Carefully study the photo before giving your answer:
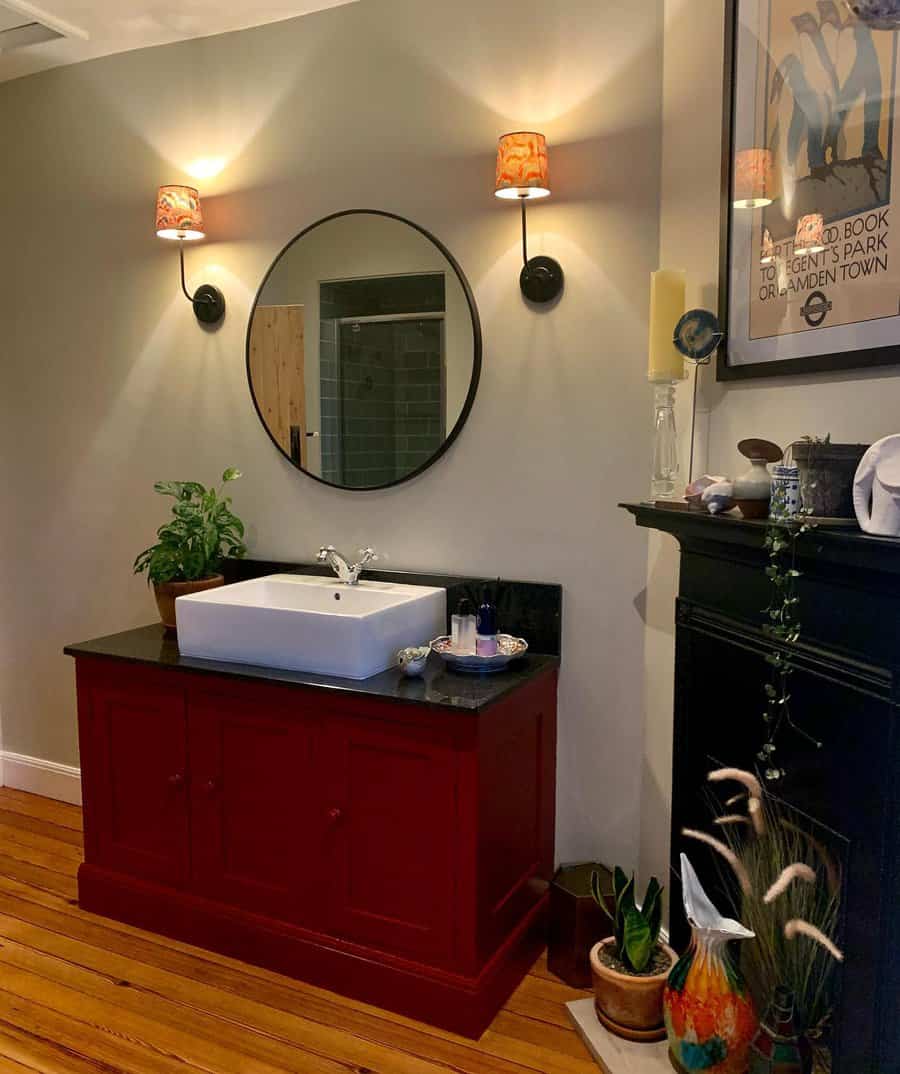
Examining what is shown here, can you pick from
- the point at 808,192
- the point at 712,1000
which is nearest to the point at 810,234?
the point at 808,192

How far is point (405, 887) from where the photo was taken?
6.89ft

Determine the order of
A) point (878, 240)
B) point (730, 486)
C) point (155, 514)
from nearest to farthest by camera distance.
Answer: point (878, 240) → point (730, 486) → point (155, 514)

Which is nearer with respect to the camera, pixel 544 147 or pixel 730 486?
pixel 730 486

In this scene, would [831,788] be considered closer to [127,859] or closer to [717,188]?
[717,188]

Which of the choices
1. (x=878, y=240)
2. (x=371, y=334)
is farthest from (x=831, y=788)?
(x=371, y=334)

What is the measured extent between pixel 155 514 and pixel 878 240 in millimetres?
2372

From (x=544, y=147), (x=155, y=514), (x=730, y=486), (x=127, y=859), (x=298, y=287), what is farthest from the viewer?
(x=155, y=514)

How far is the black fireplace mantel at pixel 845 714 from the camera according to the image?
4.61 ft

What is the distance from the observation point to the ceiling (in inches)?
102

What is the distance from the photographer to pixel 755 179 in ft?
5.99

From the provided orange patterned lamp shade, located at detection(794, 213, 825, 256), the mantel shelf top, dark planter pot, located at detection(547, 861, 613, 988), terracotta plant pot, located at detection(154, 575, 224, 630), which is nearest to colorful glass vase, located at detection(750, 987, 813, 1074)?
dark planter pot, located at detection(547, 861, 613, 988)

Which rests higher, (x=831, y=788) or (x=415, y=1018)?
(x=831, y=788)

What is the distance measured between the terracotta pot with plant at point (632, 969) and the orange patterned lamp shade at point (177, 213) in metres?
2.24

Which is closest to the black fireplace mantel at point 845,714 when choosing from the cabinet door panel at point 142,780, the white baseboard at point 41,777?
the cabinet door panel at point 142,780
